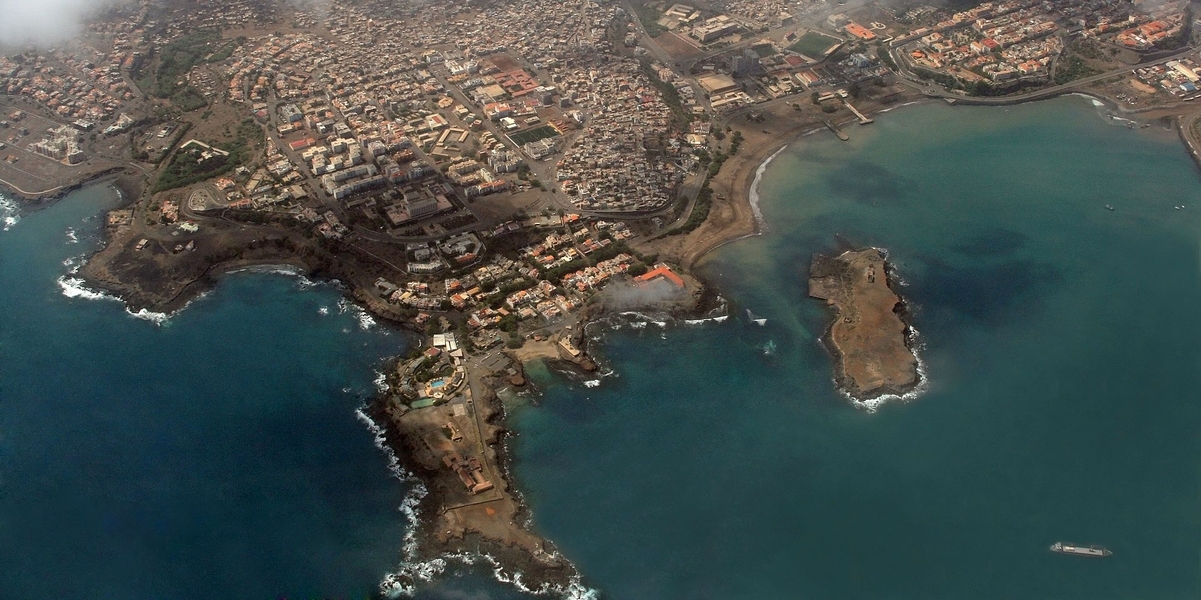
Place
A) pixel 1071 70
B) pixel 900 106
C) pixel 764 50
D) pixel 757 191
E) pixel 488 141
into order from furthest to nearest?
pixel 764 50
pixel 1071 70
pixel 900 106
pixel 488 141
pixel 757 191

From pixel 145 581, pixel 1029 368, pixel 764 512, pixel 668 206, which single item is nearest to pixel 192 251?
pixel 145 581

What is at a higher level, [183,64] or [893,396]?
[893,396]

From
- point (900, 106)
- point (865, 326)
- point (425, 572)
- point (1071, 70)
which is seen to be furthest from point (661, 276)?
point (1071, 70)

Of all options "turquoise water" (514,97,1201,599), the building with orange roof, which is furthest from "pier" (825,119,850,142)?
the building with orange roof

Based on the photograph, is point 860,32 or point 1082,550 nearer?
point 1082,550

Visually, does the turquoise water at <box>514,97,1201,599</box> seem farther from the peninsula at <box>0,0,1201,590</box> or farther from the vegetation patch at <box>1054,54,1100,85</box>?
the vegetation patch at <box>1054,54,1100,85</box>

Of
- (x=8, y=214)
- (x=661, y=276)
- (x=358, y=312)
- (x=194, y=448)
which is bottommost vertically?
(x=8, y=214)

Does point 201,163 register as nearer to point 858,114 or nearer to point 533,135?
point 533,135

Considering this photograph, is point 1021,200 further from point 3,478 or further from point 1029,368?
point 3,478
